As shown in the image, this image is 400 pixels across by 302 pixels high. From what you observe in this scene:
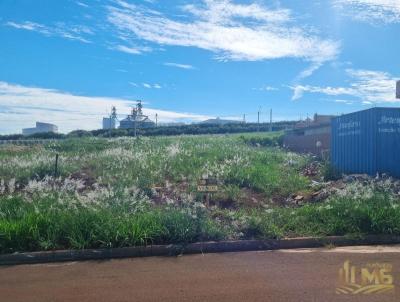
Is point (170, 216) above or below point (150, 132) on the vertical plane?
below

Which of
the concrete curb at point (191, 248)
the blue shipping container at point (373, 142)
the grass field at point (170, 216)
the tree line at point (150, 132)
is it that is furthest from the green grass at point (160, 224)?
the tree line at point (150, 132)

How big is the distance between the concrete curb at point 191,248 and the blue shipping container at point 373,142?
24.2ft

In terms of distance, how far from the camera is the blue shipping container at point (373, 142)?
47.6 feet

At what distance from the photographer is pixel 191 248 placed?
7152mm

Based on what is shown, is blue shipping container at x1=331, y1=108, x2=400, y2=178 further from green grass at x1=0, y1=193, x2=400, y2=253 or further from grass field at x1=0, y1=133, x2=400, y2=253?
green grass at x1=0, y1=193, x2=400, y2=253

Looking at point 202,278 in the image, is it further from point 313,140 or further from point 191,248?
point 313,140

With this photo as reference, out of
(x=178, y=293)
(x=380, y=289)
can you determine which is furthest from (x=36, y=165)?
(x=380, y=289)

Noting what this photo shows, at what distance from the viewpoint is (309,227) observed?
8.13 meters

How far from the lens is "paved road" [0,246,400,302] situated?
5.23 m

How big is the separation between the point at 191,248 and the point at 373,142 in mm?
9918

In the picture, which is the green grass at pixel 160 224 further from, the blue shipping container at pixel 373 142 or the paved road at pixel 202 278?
the blue shipping container at pixel 373 142

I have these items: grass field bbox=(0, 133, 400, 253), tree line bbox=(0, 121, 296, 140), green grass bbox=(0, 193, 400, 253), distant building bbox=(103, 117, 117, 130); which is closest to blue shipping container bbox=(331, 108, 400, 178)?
grass field bbox=(0, 133, 400, 253)

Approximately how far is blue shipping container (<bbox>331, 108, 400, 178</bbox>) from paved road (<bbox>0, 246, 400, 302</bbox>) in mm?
8030

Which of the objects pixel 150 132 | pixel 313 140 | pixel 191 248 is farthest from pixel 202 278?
pixel 150 132
